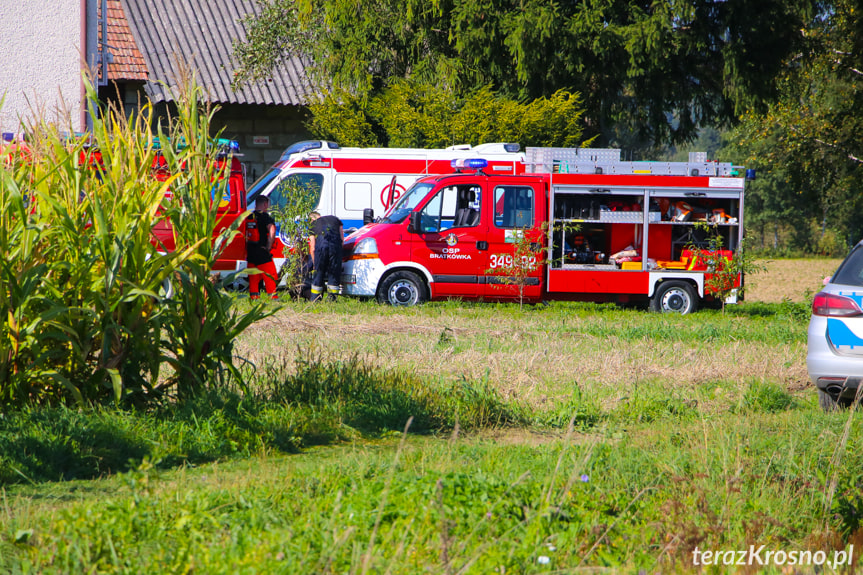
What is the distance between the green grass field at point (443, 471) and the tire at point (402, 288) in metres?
6.16

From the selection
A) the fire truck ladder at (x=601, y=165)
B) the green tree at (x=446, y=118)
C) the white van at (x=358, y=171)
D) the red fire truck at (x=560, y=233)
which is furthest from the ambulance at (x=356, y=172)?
the green tree at (x=446, y=118)

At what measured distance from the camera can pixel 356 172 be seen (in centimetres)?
1773

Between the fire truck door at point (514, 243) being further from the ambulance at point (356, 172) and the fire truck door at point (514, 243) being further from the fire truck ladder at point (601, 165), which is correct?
the ambulance at point (356, 172)

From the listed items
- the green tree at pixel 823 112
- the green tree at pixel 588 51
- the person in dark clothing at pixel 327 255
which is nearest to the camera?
the person in dark clothing at pixel 327 255

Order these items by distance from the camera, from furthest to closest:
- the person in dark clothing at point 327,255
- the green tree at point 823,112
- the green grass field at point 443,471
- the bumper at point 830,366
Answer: the green tree at point 823,112, the person in dark clothing at point 327,255, the bumper at point 830,366, the green grass field at point 443,471

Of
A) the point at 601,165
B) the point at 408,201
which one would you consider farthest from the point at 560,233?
the point at 408,201

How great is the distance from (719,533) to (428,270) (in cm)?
1100

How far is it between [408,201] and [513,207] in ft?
5.78

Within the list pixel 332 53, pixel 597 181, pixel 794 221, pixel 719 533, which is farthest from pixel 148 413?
pixel 794 221

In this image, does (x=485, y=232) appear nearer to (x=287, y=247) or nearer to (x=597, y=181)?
(x=597, y=181)

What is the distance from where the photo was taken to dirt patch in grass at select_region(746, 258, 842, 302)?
2242 cm

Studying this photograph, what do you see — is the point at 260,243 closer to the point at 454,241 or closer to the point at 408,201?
the point at 408,201

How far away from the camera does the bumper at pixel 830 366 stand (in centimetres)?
743

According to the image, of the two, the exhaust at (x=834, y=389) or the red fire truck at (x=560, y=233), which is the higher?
the red fire truck at (x=560, y=233)
